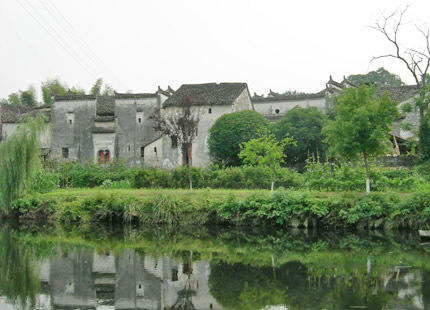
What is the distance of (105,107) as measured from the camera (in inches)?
1715

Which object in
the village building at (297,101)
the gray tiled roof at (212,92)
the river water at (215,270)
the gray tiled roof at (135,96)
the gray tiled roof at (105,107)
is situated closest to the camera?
the river water at (215,270)

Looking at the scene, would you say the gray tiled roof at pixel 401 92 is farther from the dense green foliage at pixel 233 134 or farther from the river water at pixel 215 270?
the river water at pixel 215 270

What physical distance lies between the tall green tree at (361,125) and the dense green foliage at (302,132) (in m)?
12.1

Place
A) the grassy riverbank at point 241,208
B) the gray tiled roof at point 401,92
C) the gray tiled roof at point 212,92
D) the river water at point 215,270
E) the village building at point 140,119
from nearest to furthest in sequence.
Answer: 1. the river water at point 215,270
2. the grassy riverbank at point 241,208
3. the gray tiled roof at point 212,92
4. the village building at point 140,119
5. the gray tiled roof at point 401,92

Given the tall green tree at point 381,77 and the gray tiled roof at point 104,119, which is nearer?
the gray tiled roof at point 104,119

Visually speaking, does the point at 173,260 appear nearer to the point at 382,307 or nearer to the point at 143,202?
the point at 382,307

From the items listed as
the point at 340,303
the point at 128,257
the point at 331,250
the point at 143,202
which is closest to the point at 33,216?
the point at 143,202

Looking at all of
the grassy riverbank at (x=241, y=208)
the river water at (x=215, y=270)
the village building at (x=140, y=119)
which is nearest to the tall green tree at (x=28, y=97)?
the village building at (x=140, y=119)

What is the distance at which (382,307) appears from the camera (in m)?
8.04

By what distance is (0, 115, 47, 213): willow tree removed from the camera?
65.8ft

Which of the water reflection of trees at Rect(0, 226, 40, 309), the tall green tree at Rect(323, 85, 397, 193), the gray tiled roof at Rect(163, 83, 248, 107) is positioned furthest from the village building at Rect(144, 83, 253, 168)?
the water reflection of trees at Rect(0, 226, 40, 309)

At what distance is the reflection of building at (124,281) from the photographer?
881 centimetres

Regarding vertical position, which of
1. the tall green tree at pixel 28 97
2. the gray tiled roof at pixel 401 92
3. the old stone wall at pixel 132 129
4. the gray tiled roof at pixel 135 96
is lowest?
the old stone wall at pixel 132 129

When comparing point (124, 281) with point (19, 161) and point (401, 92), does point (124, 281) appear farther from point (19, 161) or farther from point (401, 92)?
point (401, 92)
